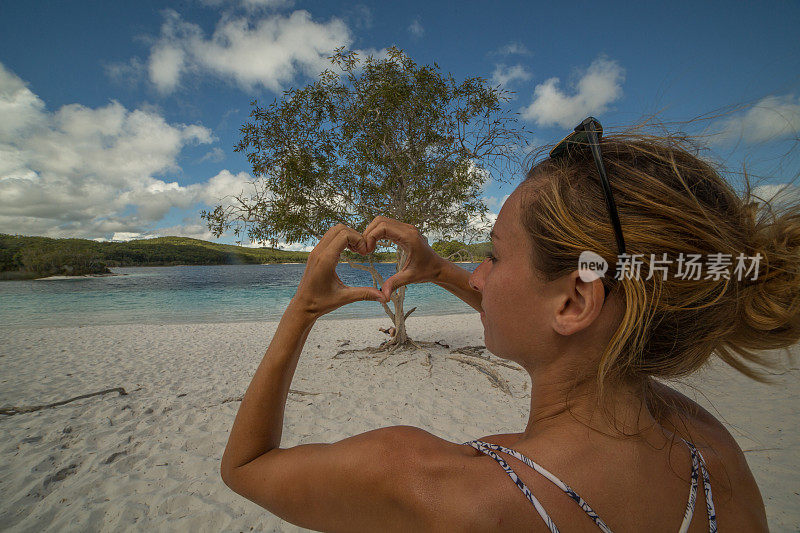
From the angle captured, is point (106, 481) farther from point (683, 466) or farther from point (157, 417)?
point (683, 466)

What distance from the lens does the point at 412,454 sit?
82 centimetres

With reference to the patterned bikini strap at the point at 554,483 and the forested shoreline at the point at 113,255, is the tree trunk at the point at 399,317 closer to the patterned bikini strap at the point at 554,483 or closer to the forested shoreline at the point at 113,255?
the forested shoreline at the point at 113,255

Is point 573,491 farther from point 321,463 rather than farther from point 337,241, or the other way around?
point 337,241

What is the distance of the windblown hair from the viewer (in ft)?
2.91

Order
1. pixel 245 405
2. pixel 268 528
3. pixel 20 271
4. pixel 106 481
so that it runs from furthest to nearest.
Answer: pixel 20 271 < pixel 106 481 < pixel 268 528 < pixel 245 405

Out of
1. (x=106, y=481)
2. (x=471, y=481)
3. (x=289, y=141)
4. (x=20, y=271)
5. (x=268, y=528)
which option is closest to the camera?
(x=471, y=481)

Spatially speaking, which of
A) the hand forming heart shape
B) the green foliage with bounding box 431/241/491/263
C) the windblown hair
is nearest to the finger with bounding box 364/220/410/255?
the hand forming heart shape

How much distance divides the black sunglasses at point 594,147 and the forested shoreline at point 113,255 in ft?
17.5

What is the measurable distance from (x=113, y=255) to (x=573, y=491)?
4378 inches

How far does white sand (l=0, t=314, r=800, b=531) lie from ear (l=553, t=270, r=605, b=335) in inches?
129

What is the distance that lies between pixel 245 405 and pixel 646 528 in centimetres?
118

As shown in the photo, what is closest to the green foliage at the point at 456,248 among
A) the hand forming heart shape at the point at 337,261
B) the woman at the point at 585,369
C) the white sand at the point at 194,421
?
the white sand at the point at 194,421

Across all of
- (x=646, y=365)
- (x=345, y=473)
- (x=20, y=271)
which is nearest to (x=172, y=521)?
(x=345, y=473)

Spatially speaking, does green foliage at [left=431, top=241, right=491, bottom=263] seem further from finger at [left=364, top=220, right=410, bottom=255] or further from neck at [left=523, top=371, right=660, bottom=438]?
neck at [left=523, top=371, right=660, bottom=438]
